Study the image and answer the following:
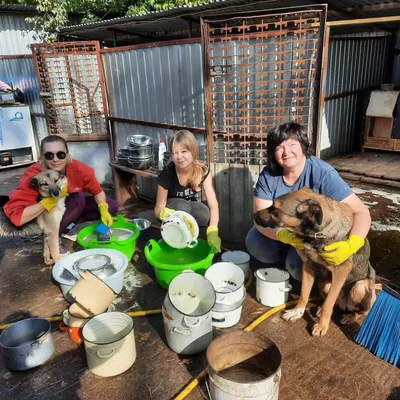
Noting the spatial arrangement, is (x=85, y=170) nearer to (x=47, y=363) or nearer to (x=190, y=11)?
(x=47, y=363)

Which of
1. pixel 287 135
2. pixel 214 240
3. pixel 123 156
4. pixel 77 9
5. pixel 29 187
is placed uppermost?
pixel 77 9

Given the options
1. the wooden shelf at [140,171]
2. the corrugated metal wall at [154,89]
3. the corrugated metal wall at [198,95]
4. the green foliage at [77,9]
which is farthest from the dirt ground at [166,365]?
the green foliage at [77,9]

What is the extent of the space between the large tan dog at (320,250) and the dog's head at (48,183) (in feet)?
7.98

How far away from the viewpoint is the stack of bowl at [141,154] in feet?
19.9

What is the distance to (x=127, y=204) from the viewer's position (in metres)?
6.98

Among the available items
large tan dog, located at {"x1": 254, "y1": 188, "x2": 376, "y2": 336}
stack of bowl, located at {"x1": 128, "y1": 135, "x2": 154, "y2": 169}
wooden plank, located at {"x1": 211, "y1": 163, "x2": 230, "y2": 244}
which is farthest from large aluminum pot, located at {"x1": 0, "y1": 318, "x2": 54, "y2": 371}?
stack of bowl, located at {"x1": 128, "y1": 135, "x2": 154, "y2": 169}

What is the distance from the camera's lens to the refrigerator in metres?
9.60

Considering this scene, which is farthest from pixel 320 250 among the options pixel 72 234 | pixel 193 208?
pixel 72 234

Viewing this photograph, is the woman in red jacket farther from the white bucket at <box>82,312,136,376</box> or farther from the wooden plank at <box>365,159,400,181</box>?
the wooden plank at <box>365,159,400,181</box>

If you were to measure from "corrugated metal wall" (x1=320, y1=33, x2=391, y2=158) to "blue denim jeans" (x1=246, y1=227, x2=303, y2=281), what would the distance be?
16.6 feet

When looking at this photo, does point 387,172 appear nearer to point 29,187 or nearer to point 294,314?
point 294,314

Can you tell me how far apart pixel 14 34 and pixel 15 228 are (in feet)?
32.5

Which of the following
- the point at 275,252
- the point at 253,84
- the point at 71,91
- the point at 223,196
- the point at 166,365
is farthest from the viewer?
the point at 71,91

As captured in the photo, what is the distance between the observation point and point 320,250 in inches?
111
